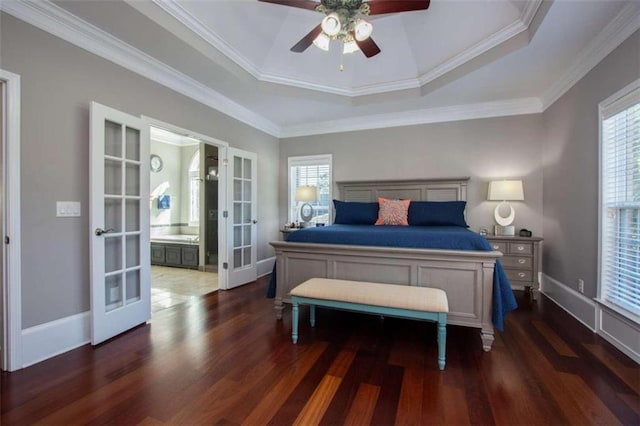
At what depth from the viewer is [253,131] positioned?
4668 millimetres

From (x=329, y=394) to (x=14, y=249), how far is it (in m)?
2.39

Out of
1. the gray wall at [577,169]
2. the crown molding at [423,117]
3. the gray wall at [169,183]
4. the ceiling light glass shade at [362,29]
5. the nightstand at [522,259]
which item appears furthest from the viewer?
the gray wall at [169,183]

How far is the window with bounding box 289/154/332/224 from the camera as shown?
5129mm

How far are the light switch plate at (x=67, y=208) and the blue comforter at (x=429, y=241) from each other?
188 centimetres

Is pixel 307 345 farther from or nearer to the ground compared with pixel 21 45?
nearer to the ground

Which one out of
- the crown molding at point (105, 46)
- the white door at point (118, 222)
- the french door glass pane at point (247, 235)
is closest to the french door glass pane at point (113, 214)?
the white door at point (118, 222)

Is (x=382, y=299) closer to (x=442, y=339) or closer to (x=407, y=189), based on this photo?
(x=442, y=339)

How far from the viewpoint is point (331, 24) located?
2.14 m

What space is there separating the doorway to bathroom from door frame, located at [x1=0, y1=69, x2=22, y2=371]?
1253mm

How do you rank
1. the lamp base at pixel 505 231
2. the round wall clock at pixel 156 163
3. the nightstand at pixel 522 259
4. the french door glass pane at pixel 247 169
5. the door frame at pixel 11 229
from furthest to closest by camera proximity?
the round wall clock at pixel 156 163 < the french door glass pane at pixel 247 169 < the lamp base at pixel 505 231 < the nightstand at pixel 522 259 < the door frame at pixel 11 229

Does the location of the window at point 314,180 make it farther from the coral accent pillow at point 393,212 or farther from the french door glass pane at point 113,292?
the french door glass pane at point 113,292

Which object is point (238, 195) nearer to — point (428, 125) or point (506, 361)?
point (428, 125)

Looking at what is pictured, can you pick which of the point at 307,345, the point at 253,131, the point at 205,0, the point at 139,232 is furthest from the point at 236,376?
the point at 253,131

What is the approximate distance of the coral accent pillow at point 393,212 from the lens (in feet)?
13.1
